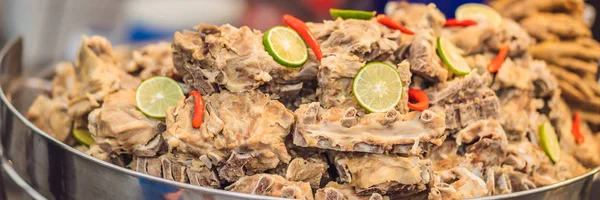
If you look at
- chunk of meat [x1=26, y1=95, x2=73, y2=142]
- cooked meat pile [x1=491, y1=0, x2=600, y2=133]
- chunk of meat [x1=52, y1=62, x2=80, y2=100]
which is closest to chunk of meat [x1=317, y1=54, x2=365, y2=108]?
chunk of meat [x1=26, y1=95, x2=73, y2=142]

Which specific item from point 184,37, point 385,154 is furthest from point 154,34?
point 385,154

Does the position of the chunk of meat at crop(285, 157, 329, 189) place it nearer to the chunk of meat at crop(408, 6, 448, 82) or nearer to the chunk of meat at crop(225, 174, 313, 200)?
the chunk of meat at crop(225, 174, 313, 200)

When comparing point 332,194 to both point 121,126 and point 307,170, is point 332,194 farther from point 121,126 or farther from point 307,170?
point 121,126

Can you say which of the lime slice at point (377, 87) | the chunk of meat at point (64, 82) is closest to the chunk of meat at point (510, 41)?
the lime slice at point (377, 87)

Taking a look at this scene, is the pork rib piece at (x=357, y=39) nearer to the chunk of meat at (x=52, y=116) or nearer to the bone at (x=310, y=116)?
the bone at (x=310, y=116)

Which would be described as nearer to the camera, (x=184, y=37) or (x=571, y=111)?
(x=184, y=37)

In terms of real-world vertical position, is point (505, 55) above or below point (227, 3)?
above

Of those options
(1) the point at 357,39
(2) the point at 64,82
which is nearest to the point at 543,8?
(1) the point at 357,39

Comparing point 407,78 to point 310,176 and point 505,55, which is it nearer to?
point 310,176
